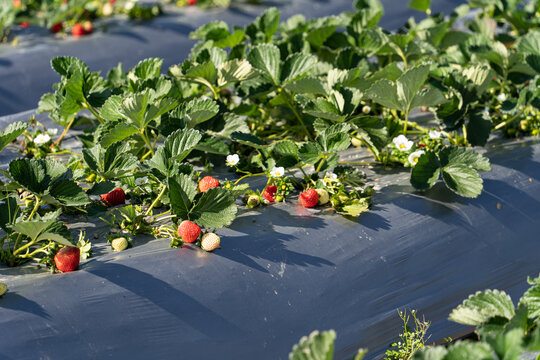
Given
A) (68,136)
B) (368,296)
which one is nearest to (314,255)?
(368,296)

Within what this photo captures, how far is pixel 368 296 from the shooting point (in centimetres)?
183

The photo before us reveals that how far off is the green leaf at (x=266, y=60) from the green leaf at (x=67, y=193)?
0.87 m

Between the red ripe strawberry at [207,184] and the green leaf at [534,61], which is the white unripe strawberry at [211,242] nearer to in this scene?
the red ripe strawberry at [207,184]

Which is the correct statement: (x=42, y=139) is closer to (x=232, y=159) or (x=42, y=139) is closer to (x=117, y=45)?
(x=232, y=159)

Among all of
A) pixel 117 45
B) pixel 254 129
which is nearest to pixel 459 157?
pixel 254 129

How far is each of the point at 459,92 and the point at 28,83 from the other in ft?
7.12

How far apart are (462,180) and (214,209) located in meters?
0.74

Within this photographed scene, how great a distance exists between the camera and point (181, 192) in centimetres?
182

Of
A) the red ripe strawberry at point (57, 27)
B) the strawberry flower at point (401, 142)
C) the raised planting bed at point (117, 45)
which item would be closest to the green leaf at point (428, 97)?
the strawberry flower at point (401, 142)

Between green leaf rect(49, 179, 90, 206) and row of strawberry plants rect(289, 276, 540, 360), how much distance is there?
0.70 m

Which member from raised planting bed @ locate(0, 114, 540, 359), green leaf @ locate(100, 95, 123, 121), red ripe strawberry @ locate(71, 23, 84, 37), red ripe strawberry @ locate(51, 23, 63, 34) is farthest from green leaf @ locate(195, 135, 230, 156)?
red ripe strawberry @ locate(51, 23, 63, 34)

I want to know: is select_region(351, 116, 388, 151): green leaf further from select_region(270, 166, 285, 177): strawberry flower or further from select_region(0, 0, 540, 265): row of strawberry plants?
select_region(270, 166, 285, 177): strawberry flower

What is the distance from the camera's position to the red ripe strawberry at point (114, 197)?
2064mm

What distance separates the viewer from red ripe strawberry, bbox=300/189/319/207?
6.57 ft
